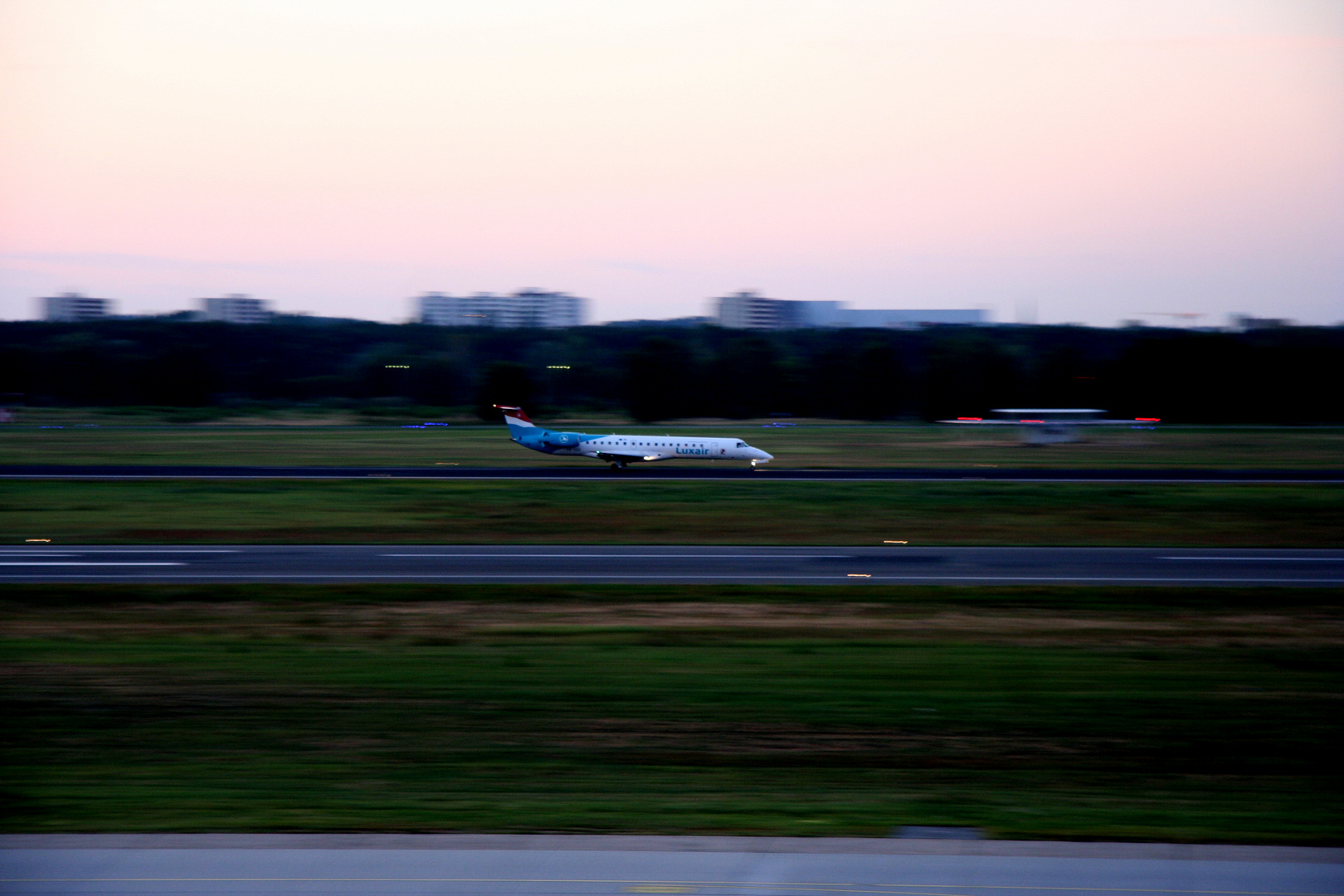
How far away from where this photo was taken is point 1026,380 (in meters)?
101

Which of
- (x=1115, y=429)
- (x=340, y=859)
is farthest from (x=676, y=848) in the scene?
(x=1115, y=429)

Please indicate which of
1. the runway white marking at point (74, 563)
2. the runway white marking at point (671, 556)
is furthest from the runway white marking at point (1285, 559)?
the runway white marking at point (74, 563)

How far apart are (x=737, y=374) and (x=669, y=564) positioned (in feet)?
288

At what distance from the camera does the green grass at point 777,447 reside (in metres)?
50.2

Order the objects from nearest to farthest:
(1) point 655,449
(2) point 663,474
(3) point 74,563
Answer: (3) point 74,563, (2) point 663,474, (1) point 655,449

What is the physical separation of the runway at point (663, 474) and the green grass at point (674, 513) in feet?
7.61

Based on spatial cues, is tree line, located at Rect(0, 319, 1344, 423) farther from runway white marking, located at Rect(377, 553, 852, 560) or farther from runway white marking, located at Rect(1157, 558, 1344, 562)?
runway white marking, located at Rect(1157, 558, 1344, 562)

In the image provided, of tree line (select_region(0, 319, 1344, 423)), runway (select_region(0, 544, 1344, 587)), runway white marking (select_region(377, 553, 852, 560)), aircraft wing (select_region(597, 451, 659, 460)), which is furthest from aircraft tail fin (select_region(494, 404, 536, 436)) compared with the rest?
tree line (select_region(0, 319, 1344, 423))

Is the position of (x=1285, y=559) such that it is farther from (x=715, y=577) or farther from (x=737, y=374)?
(x=737, y=374)

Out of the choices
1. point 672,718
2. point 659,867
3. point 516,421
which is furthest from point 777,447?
point 659,867

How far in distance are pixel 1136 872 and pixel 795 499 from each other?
28.5m

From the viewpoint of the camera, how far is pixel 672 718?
1153 centimetres

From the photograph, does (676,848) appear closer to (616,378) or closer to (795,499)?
(795,499)

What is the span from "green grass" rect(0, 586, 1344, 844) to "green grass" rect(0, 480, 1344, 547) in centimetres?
1002
